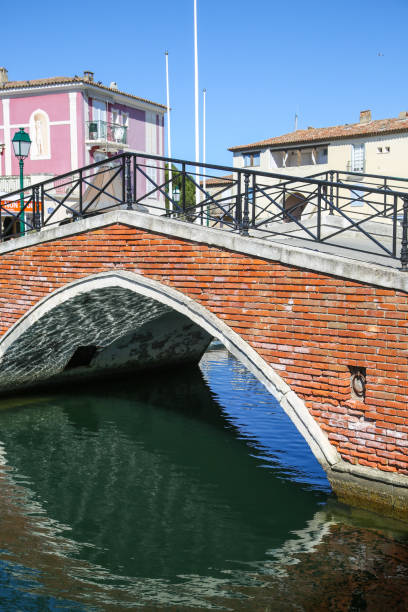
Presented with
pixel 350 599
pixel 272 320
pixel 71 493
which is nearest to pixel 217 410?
pixel 71 493

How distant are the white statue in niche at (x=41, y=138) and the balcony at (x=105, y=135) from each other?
190cm

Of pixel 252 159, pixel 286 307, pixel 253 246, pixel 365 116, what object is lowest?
pixel 286 307

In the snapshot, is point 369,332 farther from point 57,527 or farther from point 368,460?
point 57,527

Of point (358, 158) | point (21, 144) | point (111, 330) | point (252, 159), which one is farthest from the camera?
point (252, 159)

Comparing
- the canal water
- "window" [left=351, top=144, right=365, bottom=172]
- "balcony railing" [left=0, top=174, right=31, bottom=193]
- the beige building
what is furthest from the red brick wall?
"window" [left=351, top=144, right=365, bottom=172]

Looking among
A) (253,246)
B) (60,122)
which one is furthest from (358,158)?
(253,246)

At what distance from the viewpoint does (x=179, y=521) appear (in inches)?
301

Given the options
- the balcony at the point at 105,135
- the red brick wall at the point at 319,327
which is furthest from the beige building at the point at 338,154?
the red brick wall at the point at 319,327

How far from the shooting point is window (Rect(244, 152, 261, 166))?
37781 mm

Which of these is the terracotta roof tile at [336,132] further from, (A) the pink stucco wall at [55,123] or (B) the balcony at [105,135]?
(A) the pink stucco wall at [55,123]

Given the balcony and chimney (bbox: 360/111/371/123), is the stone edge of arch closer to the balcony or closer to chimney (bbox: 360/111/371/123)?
the balcony

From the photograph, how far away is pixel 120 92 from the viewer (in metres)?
29.5

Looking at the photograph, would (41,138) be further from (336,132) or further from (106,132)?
(336,132)

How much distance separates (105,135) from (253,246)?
73.0 feet
